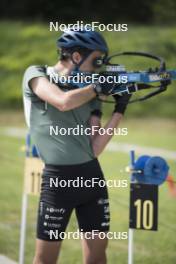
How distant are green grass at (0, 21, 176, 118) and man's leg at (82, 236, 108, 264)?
16.6 m

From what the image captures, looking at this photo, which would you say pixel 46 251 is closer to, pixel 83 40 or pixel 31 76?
pixel 31 76

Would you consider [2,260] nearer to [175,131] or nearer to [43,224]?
[43,224]

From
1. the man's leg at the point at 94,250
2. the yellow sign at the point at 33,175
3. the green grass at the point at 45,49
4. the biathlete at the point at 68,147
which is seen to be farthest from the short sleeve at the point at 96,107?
the green grass at the point at 45,49

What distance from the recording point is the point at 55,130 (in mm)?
3688

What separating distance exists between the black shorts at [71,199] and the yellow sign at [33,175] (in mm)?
1148

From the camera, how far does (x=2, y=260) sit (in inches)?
217

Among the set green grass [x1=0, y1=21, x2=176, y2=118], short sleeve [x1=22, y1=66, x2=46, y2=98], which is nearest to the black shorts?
short sleeve [x1=22, y1=66, x2=46, y2=98]

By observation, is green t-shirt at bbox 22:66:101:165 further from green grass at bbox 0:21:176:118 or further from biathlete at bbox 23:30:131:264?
green grass at bbox 0:21:176:118

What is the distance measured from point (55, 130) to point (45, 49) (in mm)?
18701

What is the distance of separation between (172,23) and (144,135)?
6138mm

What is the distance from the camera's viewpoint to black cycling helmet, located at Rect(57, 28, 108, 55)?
3791 mm

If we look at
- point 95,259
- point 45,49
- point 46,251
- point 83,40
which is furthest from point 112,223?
point 45,49

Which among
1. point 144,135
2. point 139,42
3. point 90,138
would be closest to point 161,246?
point 90,138

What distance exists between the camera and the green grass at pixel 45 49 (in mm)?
20547
